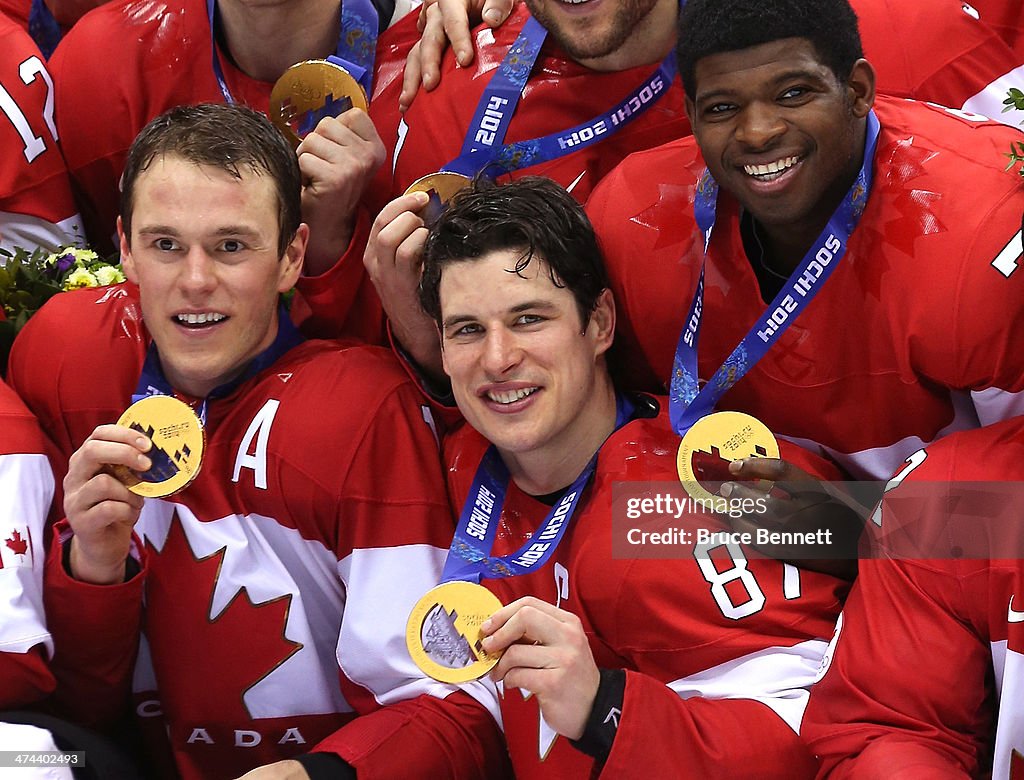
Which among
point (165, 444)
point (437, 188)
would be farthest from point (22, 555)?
point (437, 188)

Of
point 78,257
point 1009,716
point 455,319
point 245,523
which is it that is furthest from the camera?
point 78,257

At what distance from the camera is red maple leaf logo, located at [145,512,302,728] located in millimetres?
2754

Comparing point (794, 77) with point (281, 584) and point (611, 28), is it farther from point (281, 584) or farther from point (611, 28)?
point (281, 584)

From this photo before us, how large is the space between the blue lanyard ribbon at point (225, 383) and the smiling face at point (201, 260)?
0.04 metres

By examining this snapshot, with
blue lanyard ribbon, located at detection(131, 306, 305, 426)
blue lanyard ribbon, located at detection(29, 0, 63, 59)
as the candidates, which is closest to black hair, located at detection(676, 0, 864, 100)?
blue lanyard ribbon, located at detection(131, 306, 305, 426)

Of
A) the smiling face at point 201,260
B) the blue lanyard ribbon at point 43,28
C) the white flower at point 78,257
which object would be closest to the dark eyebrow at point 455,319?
the smiling face at point 201,260

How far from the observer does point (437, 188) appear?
2955 millimetres

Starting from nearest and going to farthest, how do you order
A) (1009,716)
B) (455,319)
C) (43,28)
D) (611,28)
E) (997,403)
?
(1009,716) → (997,403) → (455,319) → (611,28) → (43,28)

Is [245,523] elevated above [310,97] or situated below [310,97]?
below

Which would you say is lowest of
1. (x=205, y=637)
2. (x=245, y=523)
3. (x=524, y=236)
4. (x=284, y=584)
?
(x=205, y=637)

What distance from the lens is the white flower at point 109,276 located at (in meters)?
3.25

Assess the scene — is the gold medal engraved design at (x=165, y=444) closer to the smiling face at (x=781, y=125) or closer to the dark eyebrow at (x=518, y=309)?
the dark eyebrow at (x=518, y=309)

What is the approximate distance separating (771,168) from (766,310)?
256 millimetres

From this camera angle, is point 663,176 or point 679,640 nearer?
point 679,640
